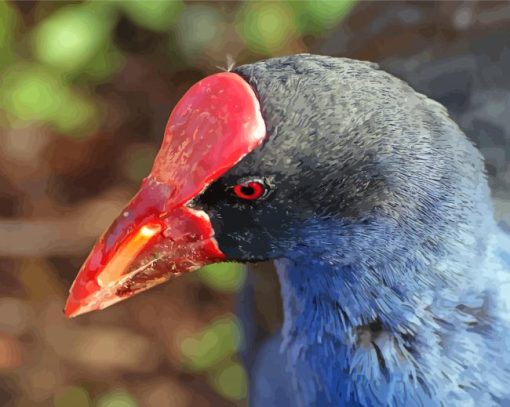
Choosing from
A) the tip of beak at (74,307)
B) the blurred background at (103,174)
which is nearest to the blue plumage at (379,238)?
the tip of beak at (74,307)

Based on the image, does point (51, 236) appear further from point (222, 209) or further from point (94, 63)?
point (222, 209)

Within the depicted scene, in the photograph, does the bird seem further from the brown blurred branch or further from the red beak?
the brown blurred branch

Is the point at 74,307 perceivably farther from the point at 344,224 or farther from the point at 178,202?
the point at 344,224

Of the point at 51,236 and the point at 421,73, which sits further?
the point at 51,236

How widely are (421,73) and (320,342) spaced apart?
763mm

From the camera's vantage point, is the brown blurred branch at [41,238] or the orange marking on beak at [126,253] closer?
the orange marking on beak at [126,253]

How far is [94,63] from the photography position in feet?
7.56

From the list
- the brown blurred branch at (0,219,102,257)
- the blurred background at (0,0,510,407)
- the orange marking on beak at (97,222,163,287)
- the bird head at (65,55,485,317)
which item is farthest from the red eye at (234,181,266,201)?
the brown blurred branch at (0,219,102,257)

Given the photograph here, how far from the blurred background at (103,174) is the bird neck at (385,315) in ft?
2.97

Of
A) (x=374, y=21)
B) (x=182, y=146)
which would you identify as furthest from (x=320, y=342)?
(x=374, y=21)

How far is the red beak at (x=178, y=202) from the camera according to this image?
1076 mm

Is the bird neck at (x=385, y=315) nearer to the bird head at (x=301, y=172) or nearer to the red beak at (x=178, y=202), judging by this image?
the bird head at (x=301, y=172)

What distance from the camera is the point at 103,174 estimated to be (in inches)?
94.7

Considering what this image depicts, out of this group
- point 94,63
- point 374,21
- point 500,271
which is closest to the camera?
point 500,271
